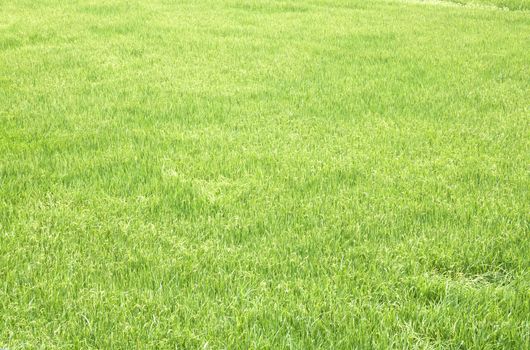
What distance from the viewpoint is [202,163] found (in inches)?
211

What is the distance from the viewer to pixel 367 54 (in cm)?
1031

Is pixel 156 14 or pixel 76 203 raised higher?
pixel 156 14

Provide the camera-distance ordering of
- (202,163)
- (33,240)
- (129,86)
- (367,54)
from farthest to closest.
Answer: (367,54), (129,86), (202,163), (33,240)

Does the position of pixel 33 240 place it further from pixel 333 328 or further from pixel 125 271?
pixel 333 328

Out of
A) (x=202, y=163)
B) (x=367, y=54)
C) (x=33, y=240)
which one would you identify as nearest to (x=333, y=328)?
(x=33, y=240)

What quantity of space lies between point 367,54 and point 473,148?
4.83m

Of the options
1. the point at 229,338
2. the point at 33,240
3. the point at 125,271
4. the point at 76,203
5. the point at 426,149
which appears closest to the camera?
the point at 229,338

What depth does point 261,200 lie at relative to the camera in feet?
15.3

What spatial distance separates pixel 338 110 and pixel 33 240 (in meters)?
4.23

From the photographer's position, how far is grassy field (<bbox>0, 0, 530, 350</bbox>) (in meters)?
3.24

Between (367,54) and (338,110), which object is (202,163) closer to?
(338,110)

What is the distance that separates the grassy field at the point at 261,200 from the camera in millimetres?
3238

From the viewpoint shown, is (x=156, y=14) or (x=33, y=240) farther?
(x=156, y=14)

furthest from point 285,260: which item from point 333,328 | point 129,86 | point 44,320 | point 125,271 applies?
point 129,86
